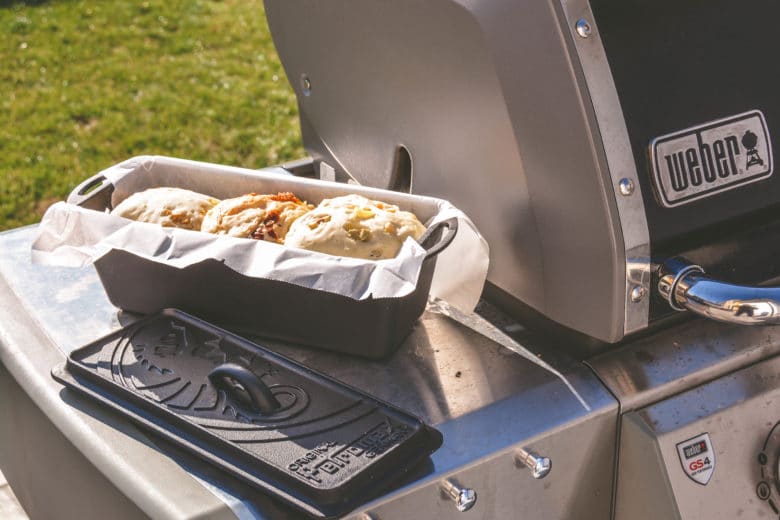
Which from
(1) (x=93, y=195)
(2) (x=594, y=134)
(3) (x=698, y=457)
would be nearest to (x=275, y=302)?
(1) (x=93, y=195)

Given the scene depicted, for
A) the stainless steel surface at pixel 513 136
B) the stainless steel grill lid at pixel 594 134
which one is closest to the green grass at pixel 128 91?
the stainless steel surface at pixel 513 136

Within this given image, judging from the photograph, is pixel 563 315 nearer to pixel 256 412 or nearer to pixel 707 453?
pixel 707 453

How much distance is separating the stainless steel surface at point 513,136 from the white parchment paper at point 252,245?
0.07 m

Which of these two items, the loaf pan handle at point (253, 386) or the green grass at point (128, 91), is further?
the green grass at point (128, 91)

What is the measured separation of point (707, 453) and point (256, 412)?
1.72 ft

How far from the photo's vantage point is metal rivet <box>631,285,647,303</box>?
1.05 metres

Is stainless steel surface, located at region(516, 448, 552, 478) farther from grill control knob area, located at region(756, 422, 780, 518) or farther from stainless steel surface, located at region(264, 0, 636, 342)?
grill control knob area, located at region(756, 422, 780, 518)

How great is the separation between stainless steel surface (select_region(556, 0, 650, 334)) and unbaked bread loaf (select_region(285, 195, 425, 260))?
0.25 metres

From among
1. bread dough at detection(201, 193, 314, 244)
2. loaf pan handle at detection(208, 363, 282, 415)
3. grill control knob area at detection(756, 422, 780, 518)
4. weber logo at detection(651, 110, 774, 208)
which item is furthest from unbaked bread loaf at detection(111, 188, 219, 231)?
grill control knob area at detection(756, 422, 780, 518)

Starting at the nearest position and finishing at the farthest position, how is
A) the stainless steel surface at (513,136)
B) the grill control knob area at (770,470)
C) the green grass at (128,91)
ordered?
the stainless steel surface at (513,136)
the grill control knob area at (770,470)
the green grass at (128,91)

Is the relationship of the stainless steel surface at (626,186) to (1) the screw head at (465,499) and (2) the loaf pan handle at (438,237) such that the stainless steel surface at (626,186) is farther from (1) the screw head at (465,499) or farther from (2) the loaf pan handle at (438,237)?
(1) the screw head at (465,499)

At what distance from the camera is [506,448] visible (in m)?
0.99

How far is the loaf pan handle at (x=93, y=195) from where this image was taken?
47.2 inches

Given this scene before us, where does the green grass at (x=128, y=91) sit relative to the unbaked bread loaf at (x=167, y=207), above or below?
below
